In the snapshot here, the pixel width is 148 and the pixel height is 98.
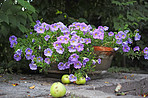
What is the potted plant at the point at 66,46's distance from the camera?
6.79 ft

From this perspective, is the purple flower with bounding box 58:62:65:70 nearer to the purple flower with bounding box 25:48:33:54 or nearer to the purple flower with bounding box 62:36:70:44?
the purple flower with bounding box 62:36:70:44

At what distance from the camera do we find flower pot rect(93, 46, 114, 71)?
7.73 feet

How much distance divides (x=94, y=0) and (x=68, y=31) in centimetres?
180

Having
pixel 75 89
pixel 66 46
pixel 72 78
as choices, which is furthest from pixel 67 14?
pixel 75 89

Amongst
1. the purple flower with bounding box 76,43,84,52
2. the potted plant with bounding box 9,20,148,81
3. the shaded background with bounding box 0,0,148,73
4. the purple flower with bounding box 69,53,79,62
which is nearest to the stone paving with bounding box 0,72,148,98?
the potted plant with bounding box 9,20,148,81

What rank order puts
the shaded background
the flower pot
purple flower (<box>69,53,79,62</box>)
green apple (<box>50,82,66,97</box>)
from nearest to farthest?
green apple (<box>50,82,66,97</box>) → purple flower (<box>69,53,79,62</box>) → the flower pot → the shaded background

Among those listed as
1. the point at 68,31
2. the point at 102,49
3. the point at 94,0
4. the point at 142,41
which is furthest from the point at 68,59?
the point at 142,41

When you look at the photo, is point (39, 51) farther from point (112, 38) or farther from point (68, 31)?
point (112, 38)

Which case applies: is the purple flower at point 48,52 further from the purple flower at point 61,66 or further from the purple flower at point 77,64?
the purple flower at point 77,64

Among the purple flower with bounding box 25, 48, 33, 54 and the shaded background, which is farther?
the shaded background

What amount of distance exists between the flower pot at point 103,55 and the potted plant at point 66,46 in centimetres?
3

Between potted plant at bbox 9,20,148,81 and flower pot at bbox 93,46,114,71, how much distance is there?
0.03m

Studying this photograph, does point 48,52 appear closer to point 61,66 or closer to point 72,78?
point 61,66

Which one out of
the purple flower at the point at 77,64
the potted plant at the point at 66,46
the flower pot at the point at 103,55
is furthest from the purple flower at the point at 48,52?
the flower pot at the point at 103,55
